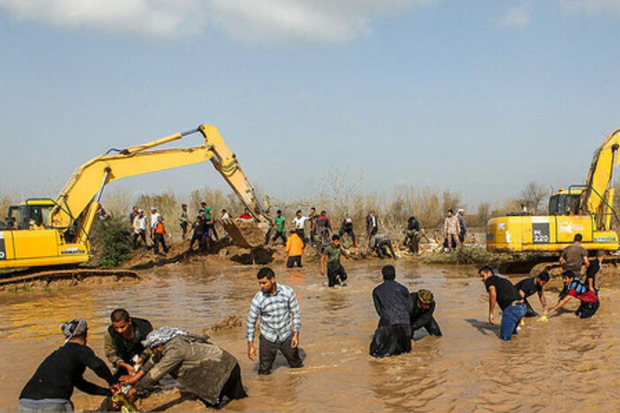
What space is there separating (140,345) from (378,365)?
3.18m

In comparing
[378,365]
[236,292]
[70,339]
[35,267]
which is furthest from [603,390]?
[35,267]

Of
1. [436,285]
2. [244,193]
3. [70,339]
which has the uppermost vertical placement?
[244,193]

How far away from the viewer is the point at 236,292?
Result: 15.1 metres

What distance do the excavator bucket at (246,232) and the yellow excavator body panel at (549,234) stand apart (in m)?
9.05

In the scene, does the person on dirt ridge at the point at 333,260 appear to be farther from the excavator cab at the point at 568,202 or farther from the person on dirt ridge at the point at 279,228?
the person on dirt ridge at the point at 279,228

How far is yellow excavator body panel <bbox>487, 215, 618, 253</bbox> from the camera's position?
1630cm

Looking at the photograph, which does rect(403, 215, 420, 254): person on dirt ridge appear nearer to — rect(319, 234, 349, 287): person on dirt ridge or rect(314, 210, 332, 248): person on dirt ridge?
rect(314, 210, 332, 248): person on dirt ridge

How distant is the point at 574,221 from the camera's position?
16.4 m

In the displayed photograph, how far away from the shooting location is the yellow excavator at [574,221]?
1631 cm

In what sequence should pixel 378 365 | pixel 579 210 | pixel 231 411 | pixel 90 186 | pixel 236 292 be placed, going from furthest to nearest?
pixel 90 186, pixel 579 210, pixel 236 292, pixel 378 365, pixel 231 411

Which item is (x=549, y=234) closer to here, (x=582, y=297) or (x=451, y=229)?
(x=451, y=229)

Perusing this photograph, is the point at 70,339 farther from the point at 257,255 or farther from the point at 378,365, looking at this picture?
the point at 257,255

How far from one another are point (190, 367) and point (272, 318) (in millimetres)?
1435

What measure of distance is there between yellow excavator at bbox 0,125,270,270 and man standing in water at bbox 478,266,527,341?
12.4 m
